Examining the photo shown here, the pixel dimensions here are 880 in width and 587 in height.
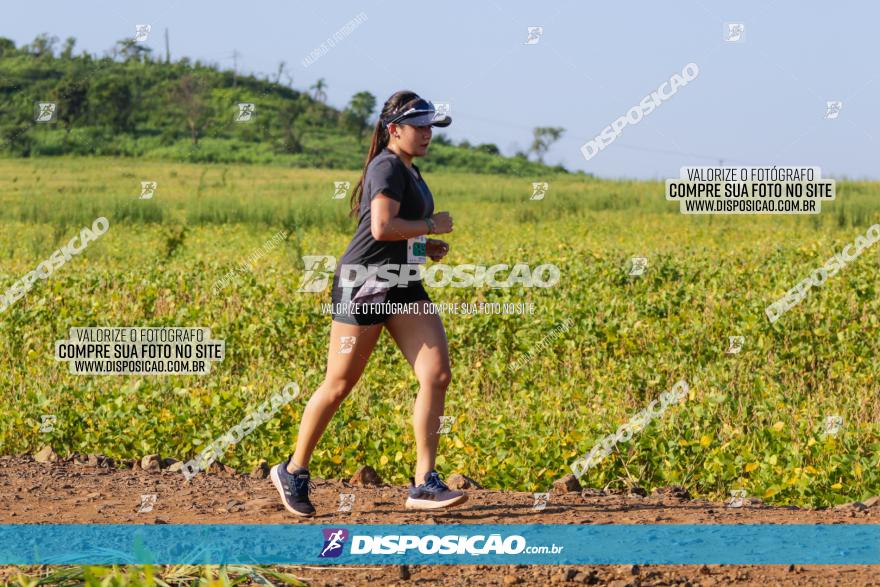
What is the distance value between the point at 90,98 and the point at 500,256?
4724 centimetres

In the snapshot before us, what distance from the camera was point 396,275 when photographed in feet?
17.5

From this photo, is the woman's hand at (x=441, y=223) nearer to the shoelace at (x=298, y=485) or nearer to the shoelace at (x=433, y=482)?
the shoelace at (x=433, y=482)

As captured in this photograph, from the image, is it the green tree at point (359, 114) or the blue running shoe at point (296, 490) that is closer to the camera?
the blue running shoe at point (296, 490)

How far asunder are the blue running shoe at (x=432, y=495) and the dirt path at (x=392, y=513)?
5 cm

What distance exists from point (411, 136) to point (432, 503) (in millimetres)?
1722

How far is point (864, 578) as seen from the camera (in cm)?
472

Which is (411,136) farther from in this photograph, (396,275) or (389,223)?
(396,275)

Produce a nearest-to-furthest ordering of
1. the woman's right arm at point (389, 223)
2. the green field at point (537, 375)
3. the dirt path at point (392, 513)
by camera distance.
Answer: the dirt path at point (392, 513), the woman's right arm at point (389, 223), the green field at point (537, 375)

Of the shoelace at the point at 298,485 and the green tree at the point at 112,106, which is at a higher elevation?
the green tree at the point at 112,106

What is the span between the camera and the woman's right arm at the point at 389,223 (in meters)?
5.24

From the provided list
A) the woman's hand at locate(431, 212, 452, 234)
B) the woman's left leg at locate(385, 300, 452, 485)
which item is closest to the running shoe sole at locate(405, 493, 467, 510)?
the woman's left leg at locate(385, 300, 452, 485)

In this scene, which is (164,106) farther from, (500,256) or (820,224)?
(500,256)

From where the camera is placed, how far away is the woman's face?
541cm

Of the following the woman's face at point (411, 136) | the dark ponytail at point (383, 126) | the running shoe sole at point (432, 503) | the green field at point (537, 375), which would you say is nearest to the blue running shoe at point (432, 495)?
the running shoe sole at point (432, 503)
